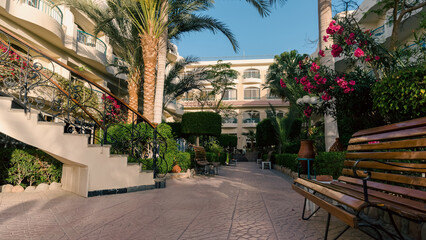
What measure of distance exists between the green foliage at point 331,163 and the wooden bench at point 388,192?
9.32 feet

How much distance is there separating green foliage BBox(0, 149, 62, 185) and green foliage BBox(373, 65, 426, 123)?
6633 millimetres

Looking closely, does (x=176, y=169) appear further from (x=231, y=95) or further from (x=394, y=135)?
(x=231, y=95)

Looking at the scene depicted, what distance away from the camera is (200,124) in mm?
13070

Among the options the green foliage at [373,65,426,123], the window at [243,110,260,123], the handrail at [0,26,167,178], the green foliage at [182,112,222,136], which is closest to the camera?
the green foliage at [373,65,426,123]

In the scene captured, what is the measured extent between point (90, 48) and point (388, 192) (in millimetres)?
17876

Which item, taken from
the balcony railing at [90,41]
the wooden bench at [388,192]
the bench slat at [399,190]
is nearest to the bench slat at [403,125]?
the wooden bench at [388,192]

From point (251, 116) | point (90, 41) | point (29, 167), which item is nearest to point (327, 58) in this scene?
point (29, 167)

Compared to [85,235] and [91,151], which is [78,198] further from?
[85,235]

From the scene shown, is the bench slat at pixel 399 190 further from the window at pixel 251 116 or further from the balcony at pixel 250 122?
the window at pixel 251 116

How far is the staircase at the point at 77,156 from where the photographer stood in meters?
4.05

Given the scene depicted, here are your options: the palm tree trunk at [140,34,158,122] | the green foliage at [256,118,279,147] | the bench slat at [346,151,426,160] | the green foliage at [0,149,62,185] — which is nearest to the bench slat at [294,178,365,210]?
the bench slat at [346,151,426,160]

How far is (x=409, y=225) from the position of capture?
205cm

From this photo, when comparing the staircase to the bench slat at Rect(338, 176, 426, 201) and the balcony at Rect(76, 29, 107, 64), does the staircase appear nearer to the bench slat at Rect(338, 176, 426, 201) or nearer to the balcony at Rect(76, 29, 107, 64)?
the bench slat at Rect(338, 176, 426, 201)

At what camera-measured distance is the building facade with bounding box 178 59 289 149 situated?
40.5 meters
